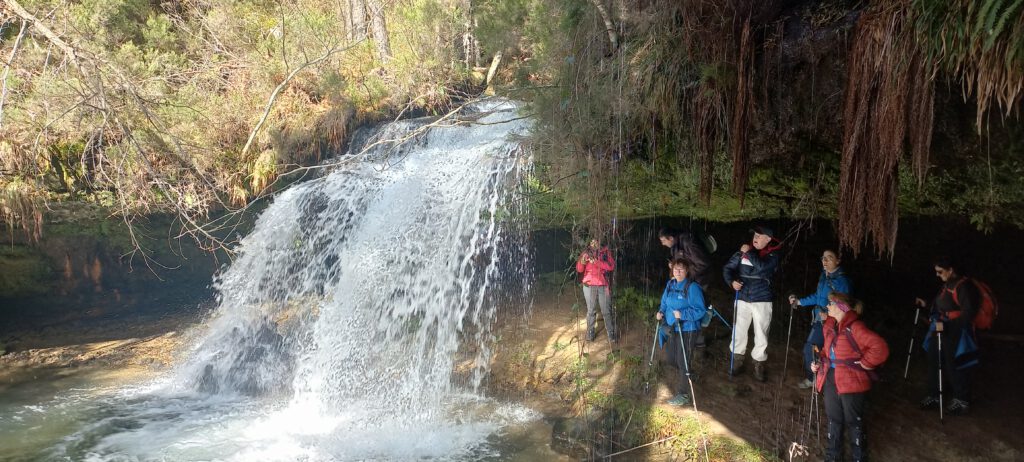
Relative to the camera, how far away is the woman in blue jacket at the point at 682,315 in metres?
6.46

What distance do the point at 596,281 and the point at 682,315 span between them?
1.72 m

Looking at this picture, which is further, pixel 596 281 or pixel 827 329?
pixel 596 281

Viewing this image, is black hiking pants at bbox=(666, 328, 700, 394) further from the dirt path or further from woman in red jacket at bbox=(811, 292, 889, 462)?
woman in red jacket at bbox=(811, 292, 889, 462)

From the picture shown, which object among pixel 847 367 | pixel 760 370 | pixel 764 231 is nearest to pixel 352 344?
pixel 760 370

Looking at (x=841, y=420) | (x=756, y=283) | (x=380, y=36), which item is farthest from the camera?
(x=380, y=36)

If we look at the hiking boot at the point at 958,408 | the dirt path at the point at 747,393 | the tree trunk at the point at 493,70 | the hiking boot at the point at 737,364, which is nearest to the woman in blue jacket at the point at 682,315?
the dirt path at the point at 747,393

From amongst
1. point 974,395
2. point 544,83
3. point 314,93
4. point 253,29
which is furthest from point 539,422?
point 253,29

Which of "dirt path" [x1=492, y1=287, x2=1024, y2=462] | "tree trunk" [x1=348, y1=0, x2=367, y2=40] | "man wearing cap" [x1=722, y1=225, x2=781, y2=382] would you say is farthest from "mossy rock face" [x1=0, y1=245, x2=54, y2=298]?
"man wearing cap" [x1=722, y1=225, x2=781, y2=382]

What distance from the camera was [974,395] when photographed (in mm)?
6242

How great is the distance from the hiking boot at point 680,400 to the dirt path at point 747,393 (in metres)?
0.11

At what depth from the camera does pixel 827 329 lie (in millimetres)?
5230

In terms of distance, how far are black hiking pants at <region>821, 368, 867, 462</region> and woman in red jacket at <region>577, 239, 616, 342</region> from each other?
3236 mm

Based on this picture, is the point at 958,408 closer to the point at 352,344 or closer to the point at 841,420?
the point at 841,420

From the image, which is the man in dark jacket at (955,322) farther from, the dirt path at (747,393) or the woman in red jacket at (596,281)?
the woman in red jacket at (596,281)
